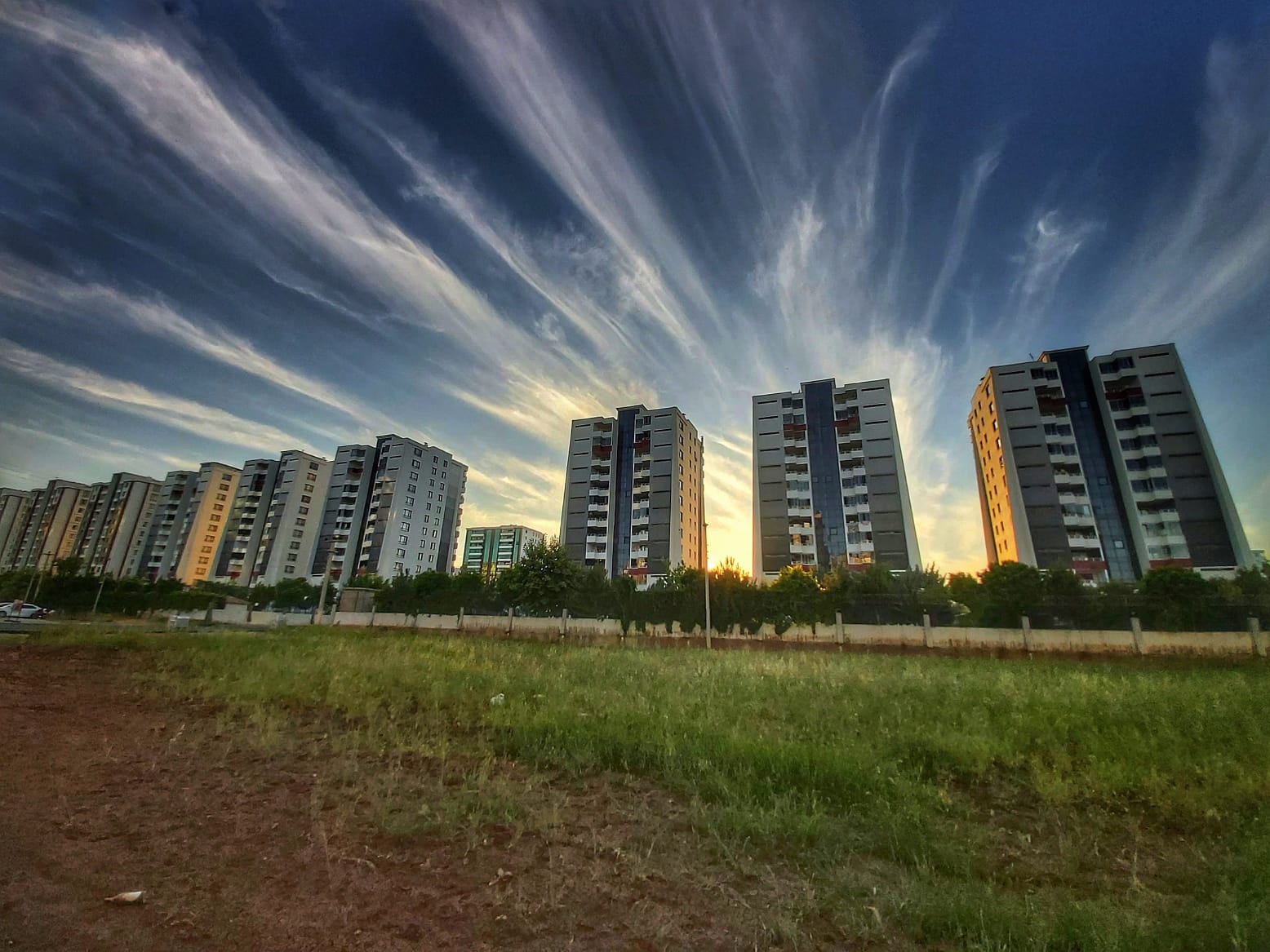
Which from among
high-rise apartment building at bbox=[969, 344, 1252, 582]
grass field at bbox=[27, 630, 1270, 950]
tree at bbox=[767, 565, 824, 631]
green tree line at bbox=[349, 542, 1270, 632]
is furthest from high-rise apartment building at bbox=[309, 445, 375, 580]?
high-rise apartment building at bbox=[969, 344, 1252, 582]

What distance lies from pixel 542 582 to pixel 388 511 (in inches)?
2168

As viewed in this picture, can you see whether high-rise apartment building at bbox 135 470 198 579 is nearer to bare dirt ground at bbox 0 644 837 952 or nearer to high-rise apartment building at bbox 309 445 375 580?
high-rise apartment building at bbox 309 445 375 580

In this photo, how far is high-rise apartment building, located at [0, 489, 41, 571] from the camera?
360 feet

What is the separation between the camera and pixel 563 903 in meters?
3.12

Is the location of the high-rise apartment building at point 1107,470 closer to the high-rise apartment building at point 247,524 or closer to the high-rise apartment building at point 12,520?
the high-rise apartment building at point 247,524

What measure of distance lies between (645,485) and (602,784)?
65.1 m

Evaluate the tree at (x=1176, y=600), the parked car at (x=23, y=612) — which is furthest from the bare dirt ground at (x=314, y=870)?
the parked car at (x=23, y=612)

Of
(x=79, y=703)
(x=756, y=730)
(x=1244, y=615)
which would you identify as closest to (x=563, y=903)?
(x=756, y=730)

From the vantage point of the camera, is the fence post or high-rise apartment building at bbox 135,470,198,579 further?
high-rise apartment building at bbox 135,470,198,579

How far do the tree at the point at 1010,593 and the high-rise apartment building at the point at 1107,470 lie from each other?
28.3 meters

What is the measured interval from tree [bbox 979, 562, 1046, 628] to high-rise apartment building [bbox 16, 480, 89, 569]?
148 meters

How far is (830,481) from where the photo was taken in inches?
2456

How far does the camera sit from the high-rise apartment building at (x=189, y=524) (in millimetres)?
86625

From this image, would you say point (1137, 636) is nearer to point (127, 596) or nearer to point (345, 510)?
point (127, 596)
